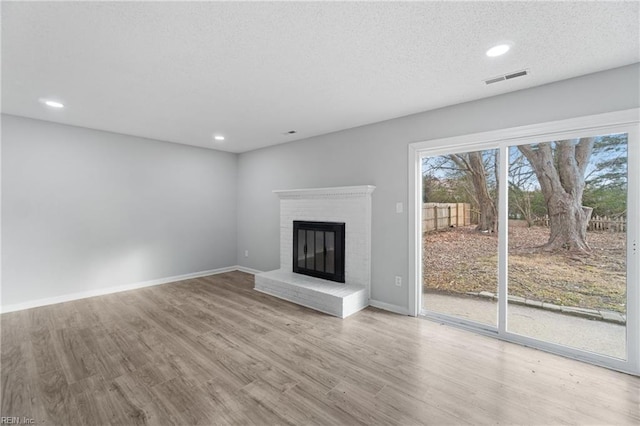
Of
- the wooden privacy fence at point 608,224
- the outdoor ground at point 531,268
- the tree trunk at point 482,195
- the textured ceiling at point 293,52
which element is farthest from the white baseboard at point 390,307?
the textured ceiling at point 293,52

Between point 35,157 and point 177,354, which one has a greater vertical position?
point 35,157

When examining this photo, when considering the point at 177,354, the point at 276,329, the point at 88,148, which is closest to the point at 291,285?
the point at 276,329

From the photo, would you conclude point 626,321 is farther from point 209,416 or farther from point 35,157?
point 35,157

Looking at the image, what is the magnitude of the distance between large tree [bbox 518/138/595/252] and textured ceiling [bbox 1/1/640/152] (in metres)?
0.65

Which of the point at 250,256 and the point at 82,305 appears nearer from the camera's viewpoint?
the point at 82,305

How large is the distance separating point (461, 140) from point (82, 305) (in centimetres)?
541

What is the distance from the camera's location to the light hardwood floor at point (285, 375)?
1817mm

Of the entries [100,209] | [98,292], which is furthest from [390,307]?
[100,209]

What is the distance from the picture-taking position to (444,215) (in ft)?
11.3

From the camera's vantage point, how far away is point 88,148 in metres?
4.16

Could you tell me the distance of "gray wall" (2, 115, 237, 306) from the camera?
3637 millimetres

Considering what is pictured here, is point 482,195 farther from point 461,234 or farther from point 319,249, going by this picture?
point 319,249

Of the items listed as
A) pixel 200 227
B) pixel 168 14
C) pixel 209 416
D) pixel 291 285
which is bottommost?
pixel 209 416

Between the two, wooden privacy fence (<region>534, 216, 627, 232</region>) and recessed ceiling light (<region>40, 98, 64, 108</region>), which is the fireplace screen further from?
recessed ceiling light (<region>40, 98, 64, 108</region>)
